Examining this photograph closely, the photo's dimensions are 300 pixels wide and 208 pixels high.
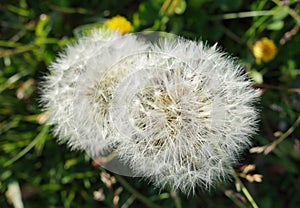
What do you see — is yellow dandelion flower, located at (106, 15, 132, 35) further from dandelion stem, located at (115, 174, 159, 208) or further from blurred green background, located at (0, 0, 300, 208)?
dandelion stem, located at (115, 174, 159, 208)

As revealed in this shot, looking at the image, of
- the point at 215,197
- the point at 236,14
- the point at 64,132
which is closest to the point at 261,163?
the point at 215,197

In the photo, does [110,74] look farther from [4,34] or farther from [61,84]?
[4,34]

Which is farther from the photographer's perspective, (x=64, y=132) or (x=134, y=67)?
(x=64, y=132)

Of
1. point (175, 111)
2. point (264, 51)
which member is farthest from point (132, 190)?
point (264, 51)

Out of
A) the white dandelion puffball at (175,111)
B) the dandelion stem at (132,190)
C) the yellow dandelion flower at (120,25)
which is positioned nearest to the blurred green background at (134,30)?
the dandelion stem at (132,190)

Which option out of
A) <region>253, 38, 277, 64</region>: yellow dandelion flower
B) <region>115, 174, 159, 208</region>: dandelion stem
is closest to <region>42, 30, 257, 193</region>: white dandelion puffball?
<region>115, 174, 159, 208</region>: dandelion stem

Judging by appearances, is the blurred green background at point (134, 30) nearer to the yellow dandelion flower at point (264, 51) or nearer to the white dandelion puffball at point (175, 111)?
the yellow dandelion flower at point (264, 51)
